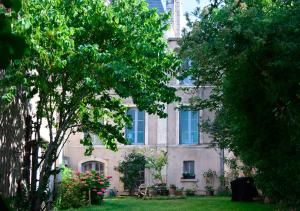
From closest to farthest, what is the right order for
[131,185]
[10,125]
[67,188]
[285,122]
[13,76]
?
[285,122], [13,76], [10,125], [67,188], [131,185]

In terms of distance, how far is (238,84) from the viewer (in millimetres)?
10430

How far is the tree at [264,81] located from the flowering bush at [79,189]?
31.9 ft

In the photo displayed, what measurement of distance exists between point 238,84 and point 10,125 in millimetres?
6047

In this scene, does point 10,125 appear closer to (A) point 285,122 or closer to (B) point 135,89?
(B) point 135,89

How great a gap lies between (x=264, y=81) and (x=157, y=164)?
752 inches

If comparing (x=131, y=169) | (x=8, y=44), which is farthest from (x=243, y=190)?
(x=8, y=44)

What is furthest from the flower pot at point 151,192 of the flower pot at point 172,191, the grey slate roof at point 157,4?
the grey slate roof at point 157,4

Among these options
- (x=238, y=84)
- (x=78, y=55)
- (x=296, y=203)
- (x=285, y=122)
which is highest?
(x=78, y=55)

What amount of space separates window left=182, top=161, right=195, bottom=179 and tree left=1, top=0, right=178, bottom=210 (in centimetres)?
1510

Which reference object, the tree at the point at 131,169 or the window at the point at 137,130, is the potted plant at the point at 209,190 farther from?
the window at the point at 137,130

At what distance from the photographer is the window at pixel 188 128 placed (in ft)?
99.0

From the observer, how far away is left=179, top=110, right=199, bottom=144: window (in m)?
30.2

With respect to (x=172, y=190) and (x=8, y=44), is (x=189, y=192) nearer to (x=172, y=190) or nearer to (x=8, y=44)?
(x=172, y=190)

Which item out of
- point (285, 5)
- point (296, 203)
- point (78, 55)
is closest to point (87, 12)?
point (78, 55)
